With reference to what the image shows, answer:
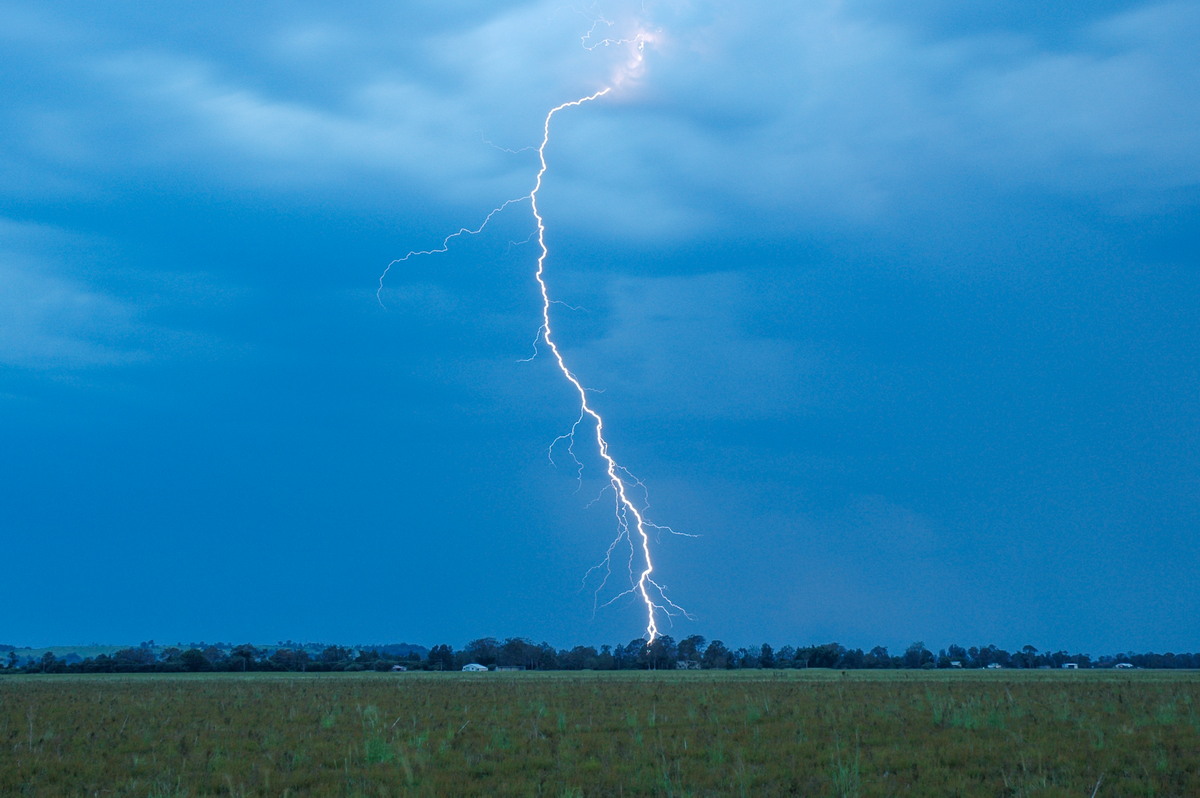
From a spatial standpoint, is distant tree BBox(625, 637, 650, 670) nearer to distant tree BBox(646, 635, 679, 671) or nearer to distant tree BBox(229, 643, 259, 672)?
distant tree BBox(646, 635, 679, 671)

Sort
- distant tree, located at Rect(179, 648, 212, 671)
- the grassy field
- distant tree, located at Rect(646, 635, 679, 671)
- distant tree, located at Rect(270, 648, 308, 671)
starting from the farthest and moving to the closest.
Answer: distant tree, located at Rect(646, 635, 679, 671) → distant tree, located at Rect(270, 648, 308, 671) → distant tree, located at Rect(179, 648, 212, 671) → the grassy field

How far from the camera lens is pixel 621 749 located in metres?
12.5

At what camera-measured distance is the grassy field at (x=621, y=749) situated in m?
9.88

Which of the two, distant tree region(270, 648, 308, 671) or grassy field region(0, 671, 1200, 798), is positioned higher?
grassy field region(0, 671, 1200, 798)

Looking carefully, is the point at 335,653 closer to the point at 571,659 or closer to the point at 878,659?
the point at 571,659

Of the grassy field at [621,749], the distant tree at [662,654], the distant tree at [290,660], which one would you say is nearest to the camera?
the grassy field at [621,749]

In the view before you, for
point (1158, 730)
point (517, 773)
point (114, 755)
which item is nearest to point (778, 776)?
point (517, 773)

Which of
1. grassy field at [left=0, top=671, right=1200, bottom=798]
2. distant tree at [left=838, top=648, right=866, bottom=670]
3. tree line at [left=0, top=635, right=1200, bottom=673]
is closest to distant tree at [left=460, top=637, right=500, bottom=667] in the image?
tree line at [left=0, top=635, right=1200, bottom=673]

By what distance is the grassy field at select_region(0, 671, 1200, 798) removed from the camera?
9883 mm

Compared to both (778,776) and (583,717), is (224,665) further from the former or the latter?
(778,776)

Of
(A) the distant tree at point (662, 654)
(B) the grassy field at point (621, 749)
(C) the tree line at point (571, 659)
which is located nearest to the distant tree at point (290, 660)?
(C) the tree line at point (571, 659)

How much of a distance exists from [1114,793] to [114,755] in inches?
486

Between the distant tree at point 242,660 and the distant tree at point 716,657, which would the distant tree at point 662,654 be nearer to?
the distant tree at point 716,657

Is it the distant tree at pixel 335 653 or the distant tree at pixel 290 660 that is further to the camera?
the distant tree at pixel 335 653
